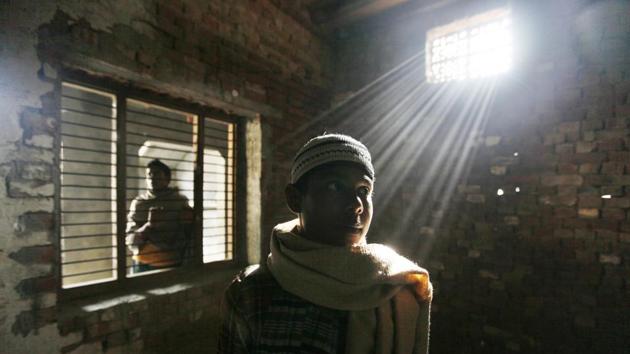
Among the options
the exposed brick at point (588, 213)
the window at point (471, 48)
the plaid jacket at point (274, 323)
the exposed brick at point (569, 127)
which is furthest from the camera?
the window at point (471, 48)

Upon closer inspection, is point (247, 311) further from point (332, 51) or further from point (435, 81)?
point (332, 51)

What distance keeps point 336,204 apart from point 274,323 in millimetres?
409

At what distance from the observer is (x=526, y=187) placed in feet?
9.43

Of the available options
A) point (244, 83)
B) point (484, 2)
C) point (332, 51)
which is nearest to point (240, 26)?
point (244, 83)

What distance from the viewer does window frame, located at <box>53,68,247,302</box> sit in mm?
1940

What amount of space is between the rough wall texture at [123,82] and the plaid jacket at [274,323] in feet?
4.56

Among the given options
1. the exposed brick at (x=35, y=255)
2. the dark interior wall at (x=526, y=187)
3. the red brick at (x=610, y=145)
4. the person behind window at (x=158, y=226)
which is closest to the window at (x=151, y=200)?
the person behind window at (x=158, y=226)

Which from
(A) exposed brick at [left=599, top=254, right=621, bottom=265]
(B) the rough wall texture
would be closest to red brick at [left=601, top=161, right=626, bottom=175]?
(A) exposed brick at [left=599, top=254, right=621, bottom=265]

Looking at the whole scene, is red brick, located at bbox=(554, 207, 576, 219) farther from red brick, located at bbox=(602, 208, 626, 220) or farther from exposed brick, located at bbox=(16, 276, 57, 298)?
exposed brick, located at bbox=(16, 276, 57, 298)

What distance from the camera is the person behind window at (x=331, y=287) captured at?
98cm

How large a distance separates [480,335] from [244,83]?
10.4ft

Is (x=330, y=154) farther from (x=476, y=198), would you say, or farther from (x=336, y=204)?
(x=476, y=198)

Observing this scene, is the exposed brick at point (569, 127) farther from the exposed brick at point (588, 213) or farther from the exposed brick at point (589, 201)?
the exposed brick at point (588, 213)

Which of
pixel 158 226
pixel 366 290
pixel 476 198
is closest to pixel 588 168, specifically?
pixel 476 198
